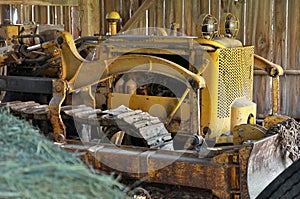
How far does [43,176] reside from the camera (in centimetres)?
154

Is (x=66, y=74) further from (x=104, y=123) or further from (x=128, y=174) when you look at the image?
(x=128, y=174)

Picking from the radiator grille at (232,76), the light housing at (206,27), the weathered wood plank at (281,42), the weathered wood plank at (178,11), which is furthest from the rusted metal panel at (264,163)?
the weathered wood plank at (178,11)

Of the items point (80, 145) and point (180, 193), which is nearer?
point (180, 193)

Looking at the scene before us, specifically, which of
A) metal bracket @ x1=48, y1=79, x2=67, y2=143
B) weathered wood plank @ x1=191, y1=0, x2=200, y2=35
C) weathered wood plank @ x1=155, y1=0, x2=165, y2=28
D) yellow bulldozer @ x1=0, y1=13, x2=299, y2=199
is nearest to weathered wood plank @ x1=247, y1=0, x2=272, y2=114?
weathered wood plank @ x1=191, y1=0, x2=200, y2=35

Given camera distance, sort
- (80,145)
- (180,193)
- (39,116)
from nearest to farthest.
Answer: (180,193) → (80,145) → (39,116)

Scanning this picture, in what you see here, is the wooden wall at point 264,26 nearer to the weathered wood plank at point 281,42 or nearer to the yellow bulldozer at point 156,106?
the weathered wood plank at point 281,42

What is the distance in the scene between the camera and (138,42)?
5508 millimetres

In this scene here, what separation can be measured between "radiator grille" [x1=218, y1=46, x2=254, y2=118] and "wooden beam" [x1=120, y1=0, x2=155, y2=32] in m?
3.66

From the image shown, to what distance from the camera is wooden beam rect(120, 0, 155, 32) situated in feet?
31.0

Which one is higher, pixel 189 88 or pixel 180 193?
pixel 189 88

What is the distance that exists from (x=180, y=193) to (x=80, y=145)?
40.2 inches

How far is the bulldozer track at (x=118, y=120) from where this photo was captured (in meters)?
4.98

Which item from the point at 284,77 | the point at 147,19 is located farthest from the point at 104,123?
the point at 147,19

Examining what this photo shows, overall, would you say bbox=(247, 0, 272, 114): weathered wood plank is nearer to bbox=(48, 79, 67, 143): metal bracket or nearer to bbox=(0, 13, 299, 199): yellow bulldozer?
bbox=(0, 13, 299, 199): yellow bulldozer
